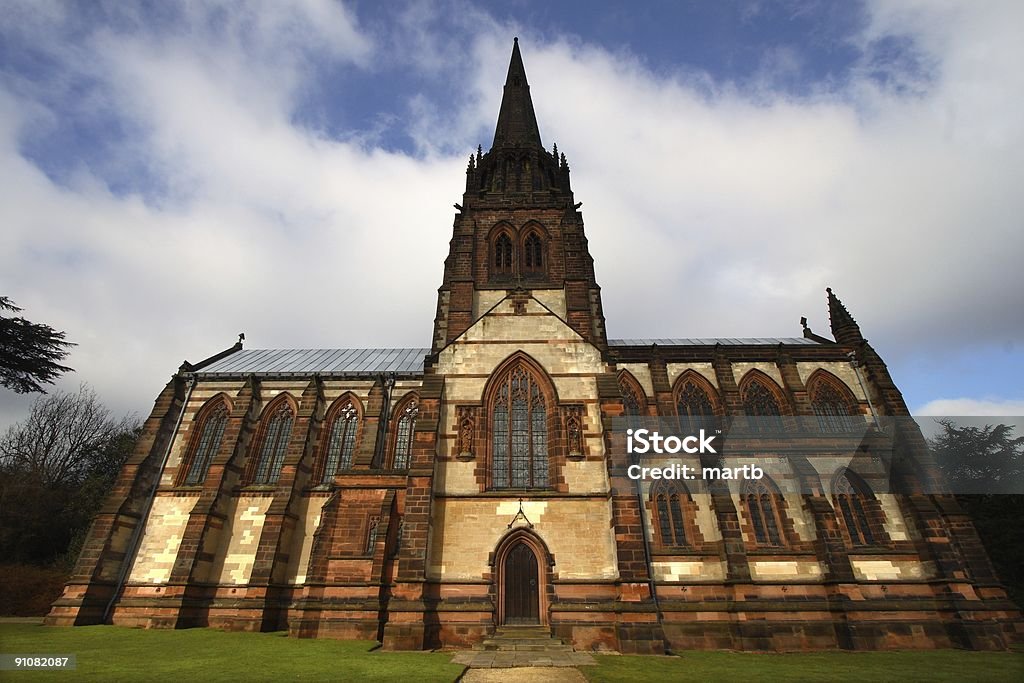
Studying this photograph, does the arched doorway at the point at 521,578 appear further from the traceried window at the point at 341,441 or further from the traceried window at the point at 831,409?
the traceried window at the point at 831,409

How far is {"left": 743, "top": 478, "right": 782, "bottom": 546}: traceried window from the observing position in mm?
19594

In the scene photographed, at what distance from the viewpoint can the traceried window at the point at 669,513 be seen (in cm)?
1956

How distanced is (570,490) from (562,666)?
5.57m

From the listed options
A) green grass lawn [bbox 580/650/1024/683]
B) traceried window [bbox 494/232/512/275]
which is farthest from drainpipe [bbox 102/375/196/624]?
green grass lawn [bbox 580/650/1024/683]

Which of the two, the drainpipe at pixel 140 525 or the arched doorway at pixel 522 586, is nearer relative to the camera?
the arched doorway at pixel 522 586

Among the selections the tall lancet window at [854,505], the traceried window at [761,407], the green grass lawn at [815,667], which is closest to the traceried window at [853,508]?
the tall lancet window at [854,505]

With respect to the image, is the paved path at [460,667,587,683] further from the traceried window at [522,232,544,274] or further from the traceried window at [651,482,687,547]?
the traceried window at [522,232,544,274]

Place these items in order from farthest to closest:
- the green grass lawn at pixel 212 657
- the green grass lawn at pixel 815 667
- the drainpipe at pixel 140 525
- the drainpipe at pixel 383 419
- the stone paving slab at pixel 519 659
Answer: the drainpipe at pixel 383 419
the drainpipe at pixel 140 525
the stone paving slab at pixel 519 659
the green grass lawn at pixel 815 667
the green grass lawn at pixel 212 657

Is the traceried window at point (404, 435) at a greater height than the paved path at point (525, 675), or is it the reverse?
the traceried window at point (404, 435)

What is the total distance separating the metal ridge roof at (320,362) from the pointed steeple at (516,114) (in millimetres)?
15069

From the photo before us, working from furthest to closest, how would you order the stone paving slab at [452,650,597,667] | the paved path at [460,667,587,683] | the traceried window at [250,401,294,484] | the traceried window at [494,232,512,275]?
1. the traceried window at [494,232,512,275]
2. the traceried window at [250,401,294,484]
3. the stone paving slab at [452,650,597,667]
4. the paved path at [460,667,587,683]

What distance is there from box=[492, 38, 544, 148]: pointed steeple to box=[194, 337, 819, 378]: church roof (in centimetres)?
1447

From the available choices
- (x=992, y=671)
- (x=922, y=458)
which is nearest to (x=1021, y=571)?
(x=922, y=458)

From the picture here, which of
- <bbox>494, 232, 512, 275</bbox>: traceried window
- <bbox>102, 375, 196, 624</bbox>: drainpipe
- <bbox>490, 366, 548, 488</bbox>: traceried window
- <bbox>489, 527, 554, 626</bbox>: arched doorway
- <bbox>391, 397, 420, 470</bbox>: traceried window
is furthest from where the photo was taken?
<bbox>494, 232, 512, 275</bbox>: traceried window
